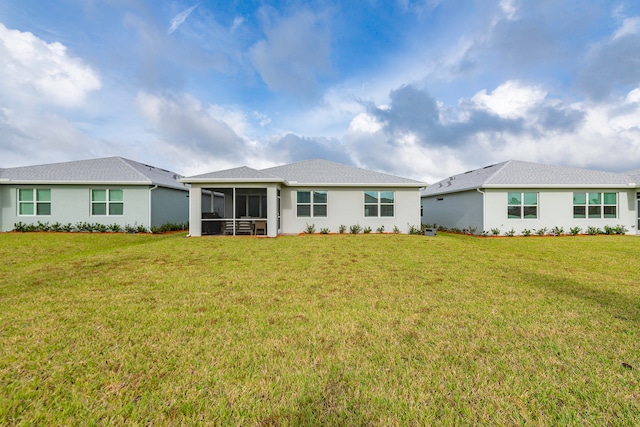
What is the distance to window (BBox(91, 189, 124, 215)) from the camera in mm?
15750

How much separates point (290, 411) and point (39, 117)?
1273 inches

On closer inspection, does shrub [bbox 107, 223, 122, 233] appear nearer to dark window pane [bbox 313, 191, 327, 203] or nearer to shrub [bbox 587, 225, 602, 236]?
dark window pane [bbox 313, 191, 327, 203]

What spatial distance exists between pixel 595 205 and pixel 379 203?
1325 cm

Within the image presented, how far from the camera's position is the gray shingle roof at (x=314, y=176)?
1384cm

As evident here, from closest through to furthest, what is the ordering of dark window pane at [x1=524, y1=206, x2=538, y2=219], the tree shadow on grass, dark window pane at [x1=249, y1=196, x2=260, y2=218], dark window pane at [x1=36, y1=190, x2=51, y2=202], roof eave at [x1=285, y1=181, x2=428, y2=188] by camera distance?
the tree shadow on grass
roof eave at [x1=285, y1=181, x2=428, y2=188]
dark window pane at [x1=36, y1=190, x2=51, y2=202]
dark window pane at [x1=524, y1=206, x2=538, y2=219]
dark window pane at [x1=249, y1=196, x2=260, y2=218]

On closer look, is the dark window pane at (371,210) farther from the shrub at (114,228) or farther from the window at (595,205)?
the shrub at (114,228)

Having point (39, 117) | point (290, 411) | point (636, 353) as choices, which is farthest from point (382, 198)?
point (39, 117)

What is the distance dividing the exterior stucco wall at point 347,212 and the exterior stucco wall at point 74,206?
8522 mm

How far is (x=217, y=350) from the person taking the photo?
281 centimetres

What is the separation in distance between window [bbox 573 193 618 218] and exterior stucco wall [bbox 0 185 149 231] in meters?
26.0

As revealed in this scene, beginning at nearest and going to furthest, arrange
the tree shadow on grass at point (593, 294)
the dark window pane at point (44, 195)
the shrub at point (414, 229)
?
1. the tree shadow on grass at point (593, 294)
2. the shrub at point (414, 229)
3. the dark window pane at point (44, 195)

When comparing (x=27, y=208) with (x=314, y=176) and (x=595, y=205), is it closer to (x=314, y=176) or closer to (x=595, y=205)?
(x=314, y=176)

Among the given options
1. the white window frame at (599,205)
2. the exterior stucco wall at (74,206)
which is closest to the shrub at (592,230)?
the white window frame at (599,205)

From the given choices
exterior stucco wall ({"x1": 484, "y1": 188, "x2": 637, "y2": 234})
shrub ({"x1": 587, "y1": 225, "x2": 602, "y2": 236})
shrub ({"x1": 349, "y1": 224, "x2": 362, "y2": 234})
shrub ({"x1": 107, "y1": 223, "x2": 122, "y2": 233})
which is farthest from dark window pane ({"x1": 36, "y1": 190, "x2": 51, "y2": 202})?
shrub ({"x1": 587, "y1": 225, "x2": 602, "y2": 236})
